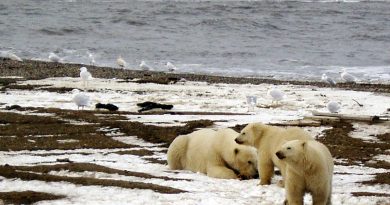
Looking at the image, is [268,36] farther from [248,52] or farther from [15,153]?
[15,153]

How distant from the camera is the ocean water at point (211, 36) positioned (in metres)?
48.8

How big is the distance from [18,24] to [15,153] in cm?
5549

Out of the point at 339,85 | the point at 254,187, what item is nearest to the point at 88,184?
the point at 254,187

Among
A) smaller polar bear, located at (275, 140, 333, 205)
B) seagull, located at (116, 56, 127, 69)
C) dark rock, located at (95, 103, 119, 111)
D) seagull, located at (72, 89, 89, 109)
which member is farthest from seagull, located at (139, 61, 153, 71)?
smaller polar bear, located at (275, 140, 333, 205)

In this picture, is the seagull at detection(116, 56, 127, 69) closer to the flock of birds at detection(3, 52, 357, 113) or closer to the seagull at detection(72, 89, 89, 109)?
the flock of birds at detection(3, 52, 357, 113)

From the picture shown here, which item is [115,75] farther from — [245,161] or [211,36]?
[211,36]

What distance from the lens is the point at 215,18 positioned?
79.8 metres

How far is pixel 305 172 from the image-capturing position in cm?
959

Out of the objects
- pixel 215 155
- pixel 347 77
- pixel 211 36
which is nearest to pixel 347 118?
pixel 215 155

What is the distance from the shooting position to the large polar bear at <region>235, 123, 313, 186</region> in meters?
11.2

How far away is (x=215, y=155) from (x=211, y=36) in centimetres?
5410

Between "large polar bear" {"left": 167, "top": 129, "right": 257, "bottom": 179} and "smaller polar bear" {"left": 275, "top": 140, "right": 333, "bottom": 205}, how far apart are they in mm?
2479

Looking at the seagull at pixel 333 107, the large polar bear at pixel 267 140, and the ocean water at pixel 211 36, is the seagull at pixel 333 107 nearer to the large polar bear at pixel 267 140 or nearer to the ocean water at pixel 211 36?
the large polar bear at pixel 267 140

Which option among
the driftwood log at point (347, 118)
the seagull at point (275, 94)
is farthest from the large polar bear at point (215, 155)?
the seagull at point (275, 94)
